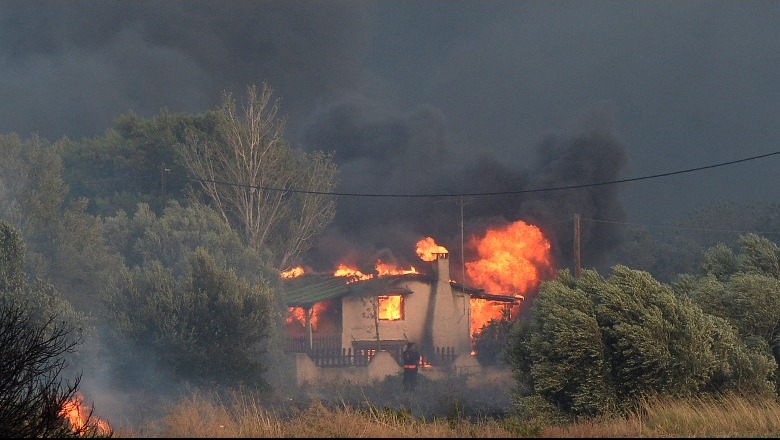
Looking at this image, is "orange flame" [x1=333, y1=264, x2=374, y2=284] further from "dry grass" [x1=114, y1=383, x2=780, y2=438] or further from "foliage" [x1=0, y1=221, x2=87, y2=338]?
"dry grass" [x1=114, y1=383, x2=780, y2=438]

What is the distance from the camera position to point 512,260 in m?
53.9

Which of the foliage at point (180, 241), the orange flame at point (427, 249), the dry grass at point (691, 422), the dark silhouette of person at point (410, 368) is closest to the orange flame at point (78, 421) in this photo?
the dry grass at point (691, 422)

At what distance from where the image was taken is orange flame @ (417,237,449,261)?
53406mm

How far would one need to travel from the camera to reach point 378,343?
148 ft

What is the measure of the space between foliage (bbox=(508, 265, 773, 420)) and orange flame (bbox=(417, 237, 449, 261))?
107 ft

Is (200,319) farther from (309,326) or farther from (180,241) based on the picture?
(309,326)

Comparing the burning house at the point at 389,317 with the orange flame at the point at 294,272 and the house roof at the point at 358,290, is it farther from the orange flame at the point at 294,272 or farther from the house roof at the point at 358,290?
the orange flame at the point at 294,272

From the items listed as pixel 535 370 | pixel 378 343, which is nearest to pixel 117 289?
pixel 378 343

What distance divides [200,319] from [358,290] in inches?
575

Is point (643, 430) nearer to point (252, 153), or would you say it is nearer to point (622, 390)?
point (622, 390)

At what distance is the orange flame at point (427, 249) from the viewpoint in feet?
175

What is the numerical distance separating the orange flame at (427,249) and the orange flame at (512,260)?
8.91ft

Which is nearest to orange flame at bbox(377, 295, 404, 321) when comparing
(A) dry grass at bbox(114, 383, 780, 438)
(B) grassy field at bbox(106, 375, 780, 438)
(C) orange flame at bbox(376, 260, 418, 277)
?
(C) orange flame at bbox(376, 260, 418, 277)

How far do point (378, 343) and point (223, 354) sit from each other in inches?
591
